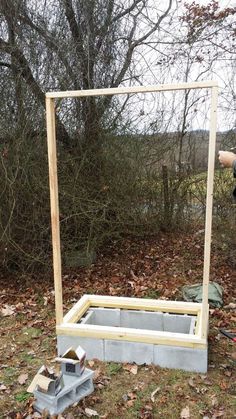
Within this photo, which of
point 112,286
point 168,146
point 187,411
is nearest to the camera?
point 187,411

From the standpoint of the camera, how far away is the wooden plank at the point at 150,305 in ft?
11.2

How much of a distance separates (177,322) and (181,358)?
449mm

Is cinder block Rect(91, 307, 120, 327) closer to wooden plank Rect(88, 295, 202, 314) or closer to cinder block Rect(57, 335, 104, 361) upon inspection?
wooden plank Rect(88, 295, 202, 314)

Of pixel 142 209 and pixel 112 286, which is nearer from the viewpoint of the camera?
pixel 112 286

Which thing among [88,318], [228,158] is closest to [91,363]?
[88,318]

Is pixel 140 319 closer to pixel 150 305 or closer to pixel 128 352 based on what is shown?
pixel 150 305

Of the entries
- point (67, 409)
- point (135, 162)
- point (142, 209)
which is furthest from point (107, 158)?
point (67, 409)

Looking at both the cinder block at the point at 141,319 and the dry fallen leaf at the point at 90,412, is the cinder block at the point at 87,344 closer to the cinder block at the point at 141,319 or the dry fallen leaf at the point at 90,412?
the cinder block at the point at 141,319

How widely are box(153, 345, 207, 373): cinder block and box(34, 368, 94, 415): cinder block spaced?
1.95 feet

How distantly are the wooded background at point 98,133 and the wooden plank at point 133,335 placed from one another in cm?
191

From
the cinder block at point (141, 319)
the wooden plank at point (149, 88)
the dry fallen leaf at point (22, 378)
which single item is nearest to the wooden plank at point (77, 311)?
the cinder block at point (141, 319)

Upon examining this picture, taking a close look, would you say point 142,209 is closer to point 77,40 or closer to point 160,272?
point 160,272

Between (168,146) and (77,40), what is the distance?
2092mm

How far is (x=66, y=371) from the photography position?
2697 millimetres
